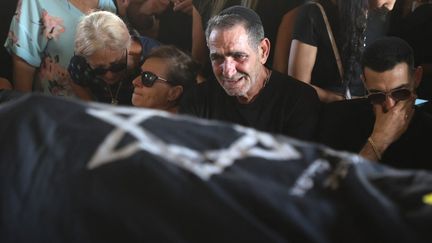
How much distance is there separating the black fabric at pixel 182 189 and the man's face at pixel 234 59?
952 mm

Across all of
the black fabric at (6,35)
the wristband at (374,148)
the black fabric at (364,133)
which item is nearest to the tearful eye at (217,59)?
the black fabric at (364,133)

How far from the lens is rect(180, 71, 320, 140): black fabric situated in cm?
159

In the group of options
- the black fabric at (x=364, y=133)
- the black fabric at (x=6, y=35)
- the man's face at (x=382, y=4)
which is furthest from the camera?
the black fabric at (x=6, y=35)

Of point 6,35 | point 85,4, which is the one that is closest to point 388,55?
point 85,4

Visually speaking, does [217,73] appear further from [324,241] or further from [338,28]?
Result: [324,241]

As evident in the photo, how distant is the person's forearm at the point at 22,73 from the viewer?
2.08 m

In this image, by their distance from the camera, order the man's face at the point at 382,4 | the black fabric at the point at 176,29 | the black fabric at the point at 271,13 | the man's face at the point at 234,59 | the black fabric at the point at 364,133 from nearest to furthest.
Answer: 1. the black fabric at the point at 364,133
2. the man's face at the point at 234,59
3. the man's face at the point at 382,4
4. the black fabric at the point at 271,13
5. the black fabric at the point at 176,29

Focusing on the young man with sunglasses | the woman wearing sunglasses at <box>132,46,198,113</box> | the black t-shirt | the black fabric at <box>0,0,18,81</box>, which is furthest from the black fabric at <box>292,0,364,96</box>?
the black fabric at <box>0,0,18,81</box>

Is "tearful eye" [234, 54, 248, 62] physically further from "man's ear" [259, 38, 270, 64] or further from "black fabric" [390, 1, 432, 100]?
"black fabric" [390, 1, 432, 100]

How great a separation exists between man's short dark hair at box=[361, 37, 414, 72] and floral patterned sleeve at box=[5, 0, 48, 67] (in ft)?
4.03

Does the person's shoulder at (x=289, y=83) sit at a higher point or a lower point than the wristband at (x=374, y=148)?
higher

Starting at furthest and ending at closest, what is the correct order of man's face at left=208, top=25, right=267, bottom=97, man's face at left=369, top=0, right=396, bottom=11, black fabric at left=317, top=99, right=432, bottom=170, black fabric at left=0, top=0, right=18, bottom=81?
black fabric at left=0, top=0, right=18, bottom=81 → man's face at left=369, top=0, right=396, bottom=11 → man's face at left=208, top=25, right=267, bottom=97 → black fabric at left=317, top=99, right=432, bottom=170

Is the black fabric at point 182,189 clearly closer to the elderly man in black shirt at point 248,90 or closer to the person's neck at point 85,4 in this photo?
the elderly man in black shirt at point 248,90

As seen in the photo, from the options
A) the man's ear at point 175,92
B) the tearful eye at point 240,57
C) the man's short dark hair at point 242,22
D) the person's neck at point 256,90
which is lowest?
the man's ear at point 175,92
